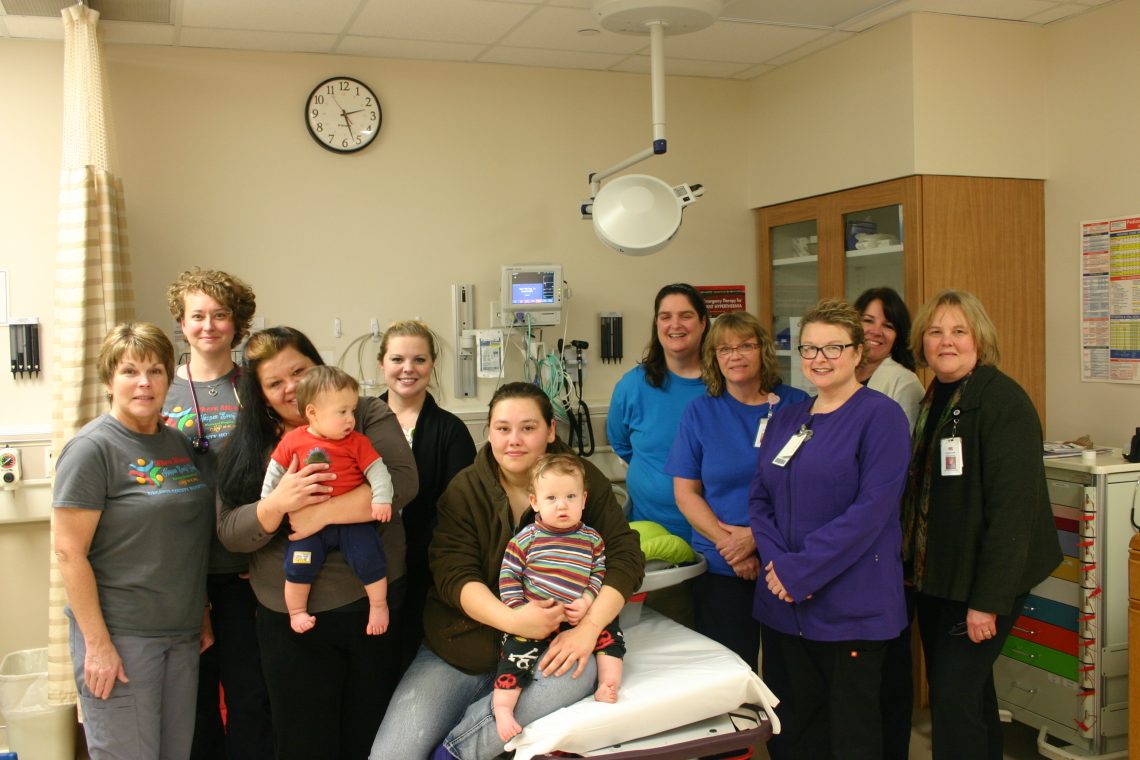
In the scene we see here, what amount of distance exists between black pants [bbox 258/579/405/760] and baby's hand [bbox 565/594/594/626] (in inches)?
17.2

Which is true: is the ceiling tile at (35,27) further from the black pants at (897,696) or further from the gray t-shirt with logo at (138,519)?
the black pants at (897,696)

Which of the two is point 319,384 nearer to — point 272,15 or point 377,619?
point 377,619

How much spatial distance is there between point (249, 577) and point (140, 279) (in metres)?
2.04

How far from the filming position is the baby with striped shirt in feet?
6.68


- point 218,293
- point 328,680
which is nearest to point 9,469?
point 218,293

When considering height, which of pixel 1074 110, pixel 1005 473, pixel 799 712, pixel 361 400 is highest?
pixel 1074 110

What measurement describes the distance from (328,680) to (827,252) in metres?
2.92

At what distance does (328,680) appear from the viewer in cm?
214

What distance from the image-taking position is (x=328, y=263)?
4074 millimetres

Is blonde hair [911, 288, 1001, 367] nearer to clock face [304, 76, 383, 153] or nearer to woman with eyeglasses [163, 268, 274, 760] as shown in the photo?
woman with eyeglasses [163, 268, 274, 760]

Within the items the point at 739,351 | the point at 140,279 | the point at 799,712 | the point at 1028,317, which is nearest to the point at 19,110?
the point at 140,279

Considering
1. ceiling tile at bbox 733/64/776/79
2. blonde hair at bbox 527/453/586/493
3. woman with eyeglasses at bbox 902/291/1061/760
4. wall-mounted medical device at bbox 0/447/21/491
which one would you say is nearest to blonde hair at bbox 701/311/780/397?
woman with eyeglasses at bbox 902/291/1061/760

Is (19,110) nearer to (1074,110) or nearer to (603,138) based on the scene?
(603,138)

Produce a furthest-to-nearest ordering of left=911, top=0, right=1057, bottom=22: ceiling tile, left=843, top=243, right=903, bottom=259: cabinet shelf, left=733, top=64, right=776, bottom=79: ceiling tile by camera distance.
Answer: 1. left=733, top=64, right=776, bottom=79: ceiling tile
2. left=843, top=243, right=903, bottom=259: cabinet shelf
3. left=911, top=0, right=1057, bottom=22: ceiling tile
